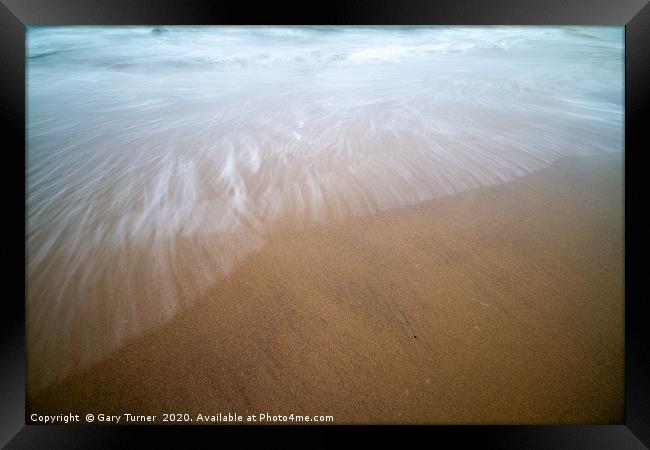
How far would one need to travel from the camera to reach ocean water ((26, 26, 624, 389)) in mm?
1437

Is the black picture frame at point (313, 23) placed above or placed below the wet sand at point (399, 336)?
above

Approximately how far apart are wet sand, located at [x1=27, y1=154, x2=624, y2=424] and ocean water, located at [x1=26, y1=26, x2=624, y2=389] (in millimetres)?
134

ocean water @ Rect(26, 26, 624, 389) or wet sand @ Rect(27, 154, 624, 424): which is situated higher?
ocean water @ Rect(26, 26, 624, 389)

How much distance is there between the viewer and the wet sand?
121 cm

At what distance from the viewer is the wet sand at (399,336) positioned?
1.21m

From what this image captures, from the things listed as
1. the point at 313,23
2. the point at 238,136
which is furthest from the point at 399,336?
the point at 238,136

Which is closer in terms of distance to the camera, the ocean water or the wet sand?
the wet sand

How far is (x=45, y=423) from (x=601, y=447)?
189cm

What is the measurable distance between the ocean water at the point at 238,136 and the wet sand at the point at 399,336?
0.44ft

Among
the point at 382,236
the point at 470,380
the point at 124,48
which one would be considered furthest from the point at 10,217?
the point at 470,380

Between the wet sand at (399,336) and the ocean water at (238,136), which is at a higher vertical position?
the ocean water at (238,136)

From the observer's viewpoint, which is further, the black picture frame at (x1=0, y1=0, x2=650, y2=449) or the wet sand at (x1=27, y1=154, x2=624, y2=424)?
the black picture frame at (x1=0, y1=0, x2=650, y2=449)

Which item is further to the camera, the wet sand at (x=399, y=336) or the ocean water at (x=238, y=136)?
the ocean water at (x=238, y=136)

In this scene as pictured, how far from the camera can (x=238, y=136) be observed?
7.12 ft
